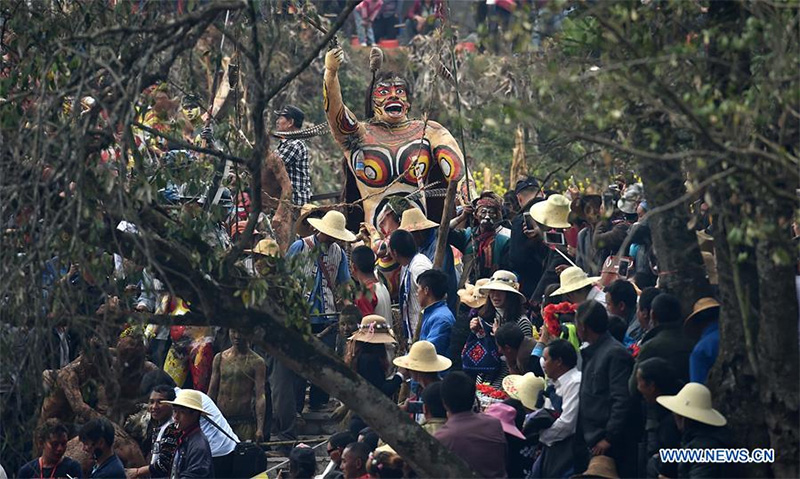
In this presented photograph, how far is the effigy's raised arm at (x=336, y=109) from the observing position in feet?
45.3

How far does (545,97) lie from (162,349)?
6.50m

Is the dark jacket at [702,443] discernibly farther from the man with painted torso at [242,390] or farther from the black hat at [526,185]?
the black hat at [526,185]

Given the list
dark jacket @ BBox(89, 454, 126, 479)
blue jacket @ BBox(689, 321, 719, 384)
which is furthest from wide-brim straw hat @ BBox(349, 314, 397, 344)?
blue jacket @ BBox(689, 321, 719, 384)

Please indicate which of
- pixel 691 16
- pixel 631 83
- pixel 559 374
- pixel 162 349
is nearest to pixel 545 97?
pixel 631 83

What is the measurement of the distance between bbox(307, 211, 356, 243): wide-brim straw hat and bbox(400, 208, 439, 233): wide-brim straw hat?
1.60 feet

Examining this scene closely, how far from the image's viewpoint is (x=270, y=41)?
324 inches

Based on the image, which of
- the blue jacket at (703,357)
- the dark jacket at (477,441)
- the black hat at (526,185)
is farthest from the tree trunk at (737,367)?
the black hat at (526,185)

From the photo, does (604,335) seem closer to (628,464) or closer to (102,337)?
(628,464)

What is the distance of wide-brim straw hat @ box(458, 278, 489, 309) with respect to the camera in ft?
36.5

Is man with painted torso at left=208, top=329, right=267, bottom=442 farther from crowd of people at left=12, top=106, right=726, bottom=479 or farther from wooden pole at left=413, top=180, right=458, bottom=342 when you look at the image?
wooden pole at left=413, top=180, right=458, bottom=342

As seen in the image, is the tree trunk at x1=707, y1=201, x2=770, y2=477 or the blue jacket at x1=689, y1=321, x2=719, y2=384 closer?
the tree trunk at x1=707, y1=201, x2=770, y2=477

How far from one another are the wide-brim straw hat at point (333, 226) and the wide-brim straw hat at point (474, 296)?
4.65ft

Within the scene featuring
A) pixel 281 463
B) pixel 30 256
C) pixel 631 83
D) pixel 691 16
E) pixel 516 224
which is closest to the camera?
pixel 631 83

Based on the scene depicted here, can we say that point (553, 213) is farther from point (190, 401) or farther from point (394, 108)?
point (190, 401)
